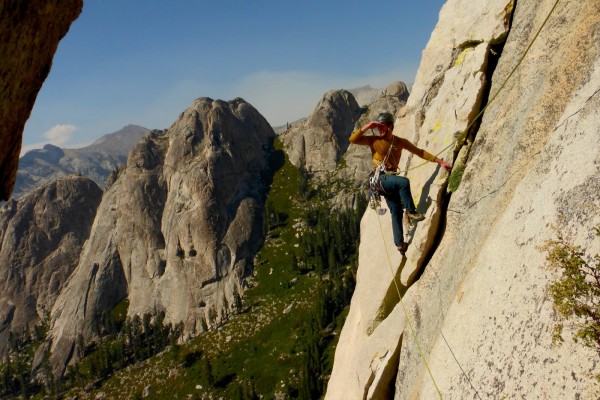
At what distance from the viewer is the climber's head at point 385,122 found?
14750 millimetres

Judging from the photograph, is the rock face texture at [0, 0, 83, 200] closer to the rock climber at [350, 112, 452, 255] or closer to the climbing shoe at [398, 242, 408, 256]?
the rock climber at [350, 112, 452, 255]

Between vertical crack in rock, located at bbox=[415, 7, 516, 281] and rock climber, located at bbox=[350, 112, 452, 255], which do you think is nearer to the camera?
vertical crack in rock, located at bbox=[415, 7, 516, 281]

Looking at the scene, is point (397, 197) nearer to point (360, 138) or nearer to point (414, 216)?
point (414, 216)

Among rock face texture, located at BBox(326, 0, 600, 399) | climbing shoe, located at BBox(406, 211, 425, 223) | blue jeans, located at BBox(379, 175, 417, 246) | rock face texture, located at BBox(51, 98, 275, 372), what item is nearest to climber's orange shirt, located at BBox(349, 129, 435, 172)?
blue jeans, located at BBox(379, 175, 417, 246)

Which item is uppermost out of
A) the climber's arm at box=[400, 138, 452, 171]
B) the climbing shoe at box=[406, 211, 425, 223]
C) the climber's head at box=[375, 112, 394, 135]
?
the climber's head at box=[375, 112, 394, 135]

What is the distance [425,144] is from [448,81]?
2.83 meters

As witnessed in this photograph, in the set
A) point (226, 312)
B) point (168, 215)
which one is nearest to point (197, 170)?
point (168, 215)

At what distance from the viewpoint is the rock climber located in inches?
566

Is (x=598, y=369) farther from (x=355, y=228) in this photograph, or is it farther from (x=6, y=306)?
(x=6, y=306)

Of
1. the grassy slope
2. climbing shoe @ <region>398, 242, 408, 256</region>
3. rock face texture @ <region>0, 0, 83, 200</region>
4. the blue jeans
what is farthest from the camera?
the grassy slope

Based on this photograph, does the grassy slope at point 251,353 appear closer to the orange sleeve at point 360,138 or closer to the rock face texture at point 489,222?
the rock face texture at point 489,222

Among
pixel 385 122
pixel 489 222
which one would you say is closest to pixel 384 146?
pixel 385 122

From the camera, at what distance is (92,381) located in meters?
140

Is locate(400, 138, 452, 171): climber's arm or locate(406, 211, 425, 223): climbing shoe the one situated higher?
locate(400, 138, 452, 171): climber's arm
